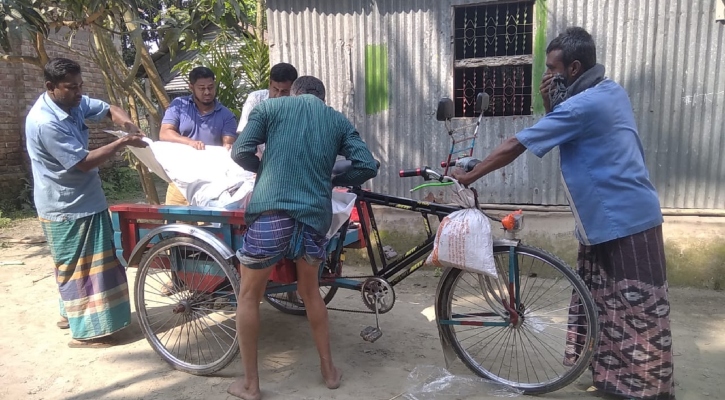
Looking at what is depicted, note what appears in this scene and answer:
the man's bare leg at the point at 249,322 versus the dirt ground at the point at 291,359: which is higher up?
the man's bare leg at the point at 249,322

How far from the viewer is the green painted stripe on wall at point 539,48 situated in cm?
486

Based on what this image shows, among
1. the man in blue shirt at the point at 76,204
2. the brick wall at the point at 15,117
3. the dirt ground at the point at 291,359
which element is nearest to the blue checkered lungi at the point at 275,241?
the dirt ground at the point at 291,359

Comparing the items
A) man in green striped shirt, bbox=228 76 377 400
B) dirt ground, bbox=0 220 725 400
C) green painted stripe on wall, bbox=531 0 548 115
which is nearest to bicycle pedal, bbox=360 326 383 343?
dirt ground, bbox=0 220 725 400

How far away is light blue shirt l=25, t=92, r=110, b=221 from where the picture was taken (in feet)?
10.6

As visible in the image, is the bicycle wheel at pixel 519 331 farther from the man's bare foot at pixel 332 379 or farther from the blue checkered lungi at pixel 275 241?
the blue checkered lungi at pixel 275 241

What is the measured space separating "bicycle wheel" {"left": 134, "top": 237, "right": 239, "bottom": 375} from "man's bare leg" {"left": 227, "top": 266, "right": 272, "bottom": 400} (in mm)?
169

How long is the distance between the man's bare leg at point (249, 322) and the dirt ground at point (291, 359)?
0.37ft

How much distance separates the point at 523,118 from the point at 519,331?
2.69 metres

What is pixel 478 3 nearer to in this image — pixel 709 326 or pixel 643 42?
pixel 643 42

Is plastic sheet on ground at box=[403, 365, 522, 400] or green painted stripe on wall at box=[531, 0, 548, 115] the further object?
green painted stripe on wall at box=[531, 0, 548, 115]

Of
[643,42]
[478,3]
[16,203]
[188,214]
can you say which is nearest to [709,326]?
[643,42]

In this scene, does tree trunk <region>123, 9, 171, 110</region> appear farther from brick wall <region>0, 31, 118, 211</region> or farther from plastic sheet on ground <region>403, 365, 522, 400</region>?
brick wall <region>0, 31, 118, 211</region>

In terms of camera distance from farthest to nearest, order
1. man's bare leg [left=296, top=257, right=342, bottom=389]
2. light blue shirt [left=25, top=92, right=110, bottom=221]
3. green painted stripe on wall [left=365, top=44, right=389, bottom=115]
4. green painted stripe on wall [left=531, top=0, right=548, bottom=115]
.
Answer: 1. green painted stripe on wall [left=365, top=44, right=389, bottom=115]
2. green painted stripe on wall [left=531, top=0, right=548, bottom=115]
3. light blue shirt [left=25, top=92, right=110, bottom=221]
4. man's bare leg [left=296, top=257, right=342, bottom=389]

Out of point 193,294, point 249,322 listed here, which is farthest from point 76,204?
point 249,322
